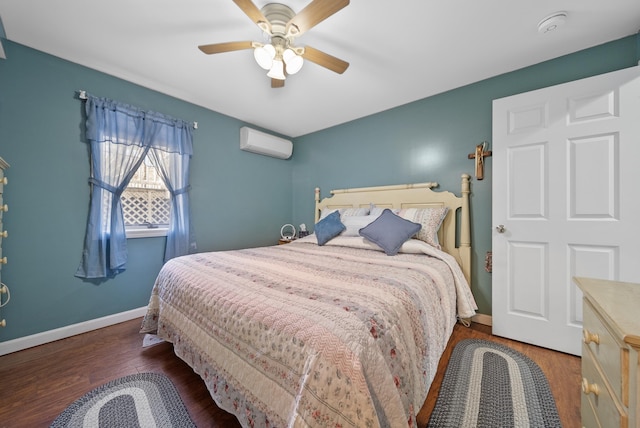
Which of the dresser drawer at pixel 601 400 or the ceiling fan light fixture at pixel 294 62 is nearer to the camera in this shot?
the dresser drawer at pixel 601 400

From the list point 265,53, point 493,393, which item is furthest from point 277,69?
point 493,393

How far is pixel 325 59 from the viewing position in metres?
1.69

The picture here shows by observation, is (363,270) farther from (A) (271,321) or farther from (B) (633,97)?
(B) (633,97)

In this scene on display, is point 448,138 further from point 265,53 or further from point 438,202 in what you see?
point 265,53

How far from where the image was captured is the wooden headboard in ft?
7.66

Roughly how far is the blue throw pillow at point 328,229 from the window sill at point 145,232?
170cm

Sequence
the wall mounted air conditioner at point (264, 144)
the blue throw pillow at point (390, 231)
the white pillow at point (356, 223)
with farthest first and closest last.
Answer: the wall mounted air conditioner at point (264, 144), the white pillow at point (356, 223), the blue throw pillow at point (390, 231)

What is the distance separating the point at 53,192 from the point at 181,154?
1.08 m

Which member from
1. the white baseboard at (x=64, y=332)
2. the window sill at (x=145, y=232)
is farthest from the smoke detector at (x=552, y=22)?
the white baseboard at (x=64, y=332)

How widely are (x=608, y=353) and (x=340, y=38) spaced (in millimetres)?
2175

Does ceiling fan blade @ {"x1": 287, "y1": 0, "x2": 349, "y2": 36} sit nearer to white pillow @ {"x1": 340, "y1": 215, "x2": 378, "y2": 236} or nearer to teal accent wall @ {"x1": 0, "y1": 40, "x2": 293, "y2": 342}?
white pillow @ {"x1": 340, "y1": 215, "x2": 378, "y2": 236}

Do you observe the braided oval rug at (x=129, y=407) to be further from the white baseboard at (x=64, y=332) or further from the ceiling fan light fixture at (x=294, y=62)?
the ceiling fan light fixture at (x=294, y=62)

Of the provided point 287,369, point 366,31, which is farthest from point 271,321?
point 366,31

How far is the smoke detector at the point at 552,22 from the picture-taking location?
1560 mm
